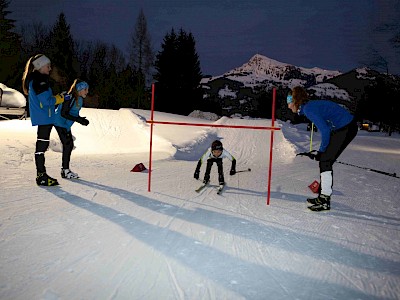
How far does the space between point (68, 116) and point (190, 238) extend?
362 centimetres

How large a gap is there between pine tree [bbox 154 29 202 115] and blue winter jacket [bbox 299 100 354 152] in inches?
1071

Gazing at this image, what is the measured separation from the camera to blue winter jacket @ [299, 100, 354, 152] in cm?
476

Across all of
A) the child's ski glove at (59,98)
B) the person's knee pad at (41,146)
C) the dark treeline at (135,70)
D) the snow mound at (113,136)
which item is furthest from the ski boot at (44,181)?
the dark treeline at (135,70)

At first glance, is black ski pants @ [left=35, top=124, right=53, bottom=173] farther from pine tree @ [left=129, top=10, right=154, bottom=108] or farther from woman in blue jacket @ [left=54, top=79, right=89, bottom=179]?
pine tree @ [left=129, top=10, right=154, bottom=108]

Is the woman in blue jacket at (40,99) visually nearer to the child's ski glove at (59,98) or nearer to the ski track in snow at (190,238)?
the child's ski glove at (59,98)

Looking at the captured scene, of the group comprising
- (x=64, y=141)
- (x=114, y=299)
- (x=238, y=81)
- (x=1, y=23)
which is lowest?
(x=114, y=299)

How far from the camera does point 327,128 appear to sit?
4.74 metres

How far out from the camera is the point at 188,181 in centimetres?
662

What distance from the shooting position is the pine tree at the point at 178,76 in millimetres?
31703

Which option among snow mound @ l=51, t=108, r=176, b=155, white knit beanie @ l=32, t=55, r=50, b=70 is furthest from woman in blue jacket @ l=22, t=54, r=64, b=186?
snow mound @ l=51, t=108, r=176, b=155

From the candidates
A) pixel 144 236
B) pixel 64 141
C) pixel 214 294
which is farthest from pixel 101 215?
pixel 64 141

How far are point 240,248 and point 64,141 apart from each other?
14.1 ft

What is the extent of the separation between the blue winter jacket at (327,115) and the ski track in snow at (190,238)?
3.91ft

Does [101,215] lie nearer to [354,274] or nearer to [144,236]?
[144,236]
